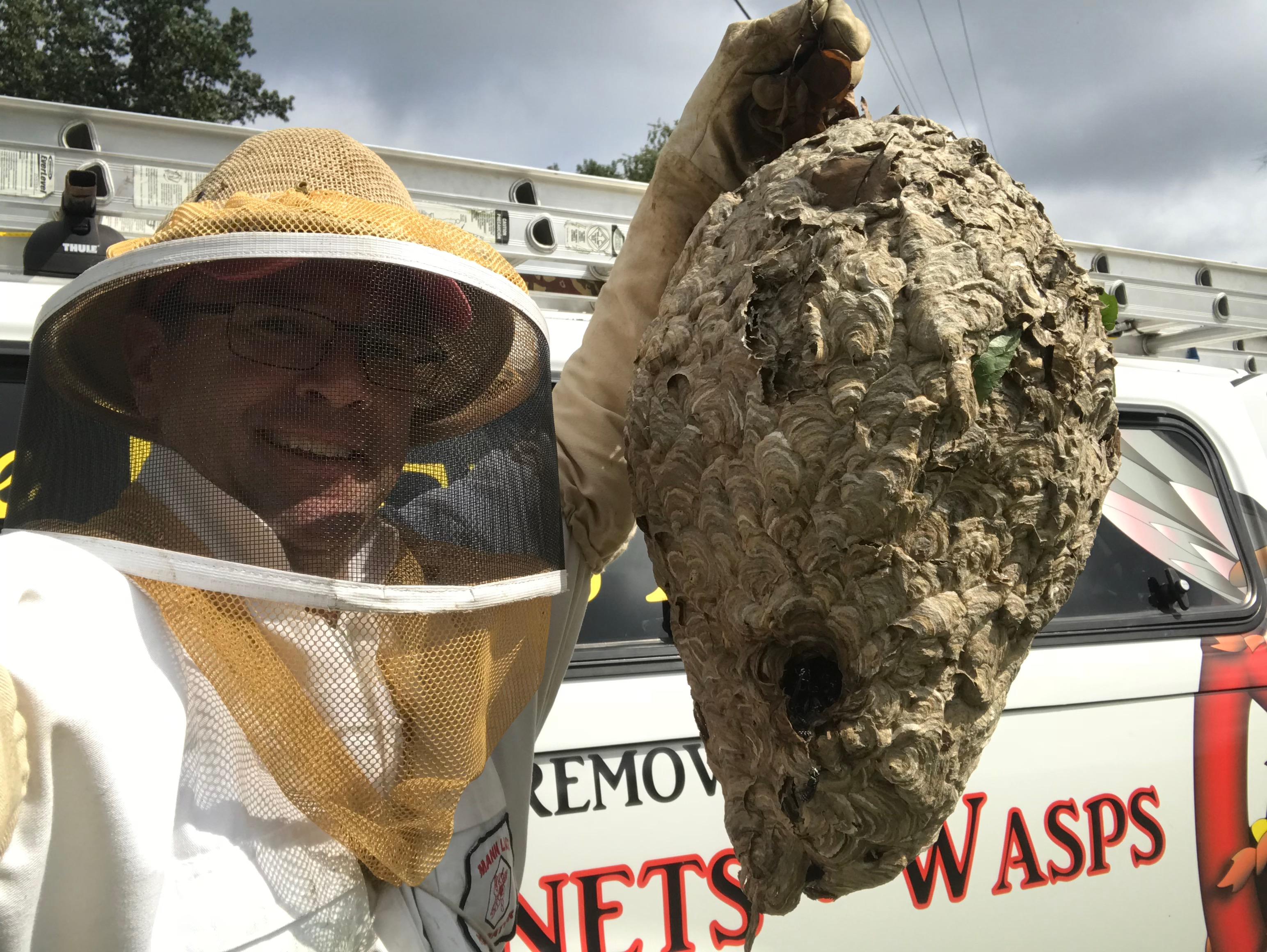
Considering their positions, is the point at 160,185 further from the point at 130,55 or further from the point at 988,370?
the point at 130,55

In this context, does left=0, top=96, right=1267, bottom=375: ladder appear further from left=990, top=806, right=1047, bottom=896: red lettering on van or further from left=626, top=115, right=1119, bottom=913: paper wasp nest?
left=990, top=806, right=1047, bottom=896: red lettering on van

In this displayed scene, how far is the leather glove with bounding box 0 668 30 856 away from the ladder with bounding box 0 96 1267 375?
1.78 metres

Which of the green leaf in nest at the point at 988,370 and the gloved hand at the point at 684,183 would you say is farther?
the gloved hand at the point at 684,183

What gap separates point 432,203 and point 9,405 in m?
1.45

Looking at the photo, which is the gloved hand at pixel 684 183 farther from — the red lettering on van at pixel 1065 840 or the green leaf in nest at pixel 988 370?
the red lettering on van at pixel 1065 840

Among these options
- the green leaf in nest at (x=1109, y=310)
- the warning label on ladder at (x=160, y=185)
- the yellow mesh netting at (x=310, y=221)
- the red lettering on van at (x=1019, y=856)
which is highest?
the warning label on ladder at (x=160, y=185)

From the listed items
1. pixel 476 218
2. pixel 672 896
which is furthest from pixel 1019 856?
pixel 476 218

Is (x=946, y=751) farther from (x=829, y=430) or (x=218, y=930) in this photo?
(x=218, y=930)

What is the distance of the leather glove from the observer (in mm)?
905

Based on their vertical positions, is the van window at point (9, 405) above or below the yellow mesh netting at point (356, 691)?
above

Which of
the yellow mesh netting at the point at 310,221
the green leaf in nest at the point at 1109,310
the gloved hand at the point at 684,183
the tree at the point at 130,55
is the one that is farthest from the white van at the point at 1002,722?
the tree at the point at 130,55

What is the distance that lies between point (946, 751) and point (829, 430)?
439mm

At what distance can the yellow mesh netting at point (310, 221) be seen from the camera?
50.9 inches

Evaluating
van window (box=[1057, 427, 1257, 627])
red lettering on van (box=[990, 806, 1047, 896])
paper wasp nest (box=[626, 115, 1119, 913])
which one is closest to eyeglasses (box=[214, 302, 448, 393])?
paper wasp nest (box=[626, 115, 1119, 913])
